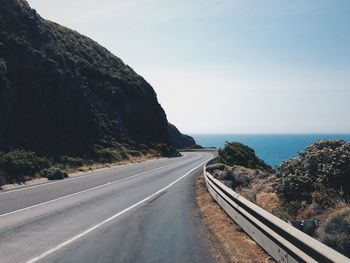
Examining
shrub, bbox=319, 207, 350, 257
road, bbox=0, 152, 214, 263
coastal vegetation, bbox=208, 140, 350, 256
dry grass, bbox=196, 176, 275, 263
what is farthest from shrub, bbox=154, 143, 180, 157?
shrub, bbox=319, 207, 350, 257

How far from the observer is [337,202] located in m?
11.6

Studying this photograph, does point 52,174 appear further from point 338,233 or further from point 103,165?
point 338,233

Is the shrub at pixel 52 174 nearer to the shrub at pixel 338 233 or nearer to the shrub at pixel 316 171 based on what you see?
the shrub at pixel 316 171

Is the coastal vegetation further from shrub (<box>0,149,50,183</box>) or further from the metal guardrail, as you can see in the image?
shrub (<box>0,149,50,183</box>)

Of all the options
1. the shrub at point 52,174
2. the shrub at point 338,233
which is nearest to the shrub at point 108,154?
the shrub at point 52,174

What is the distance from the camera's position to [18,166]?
25984 millimetres

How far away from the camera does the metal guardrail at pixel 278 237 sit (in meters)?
5.80

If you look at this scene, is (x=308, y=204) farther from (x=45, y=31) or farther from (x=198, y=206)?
(x=45, y=31)

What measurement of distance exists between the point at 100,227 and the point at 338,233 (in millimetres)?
5573

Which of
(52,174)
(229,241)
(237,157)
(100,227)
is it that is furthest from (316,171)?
(237,157)

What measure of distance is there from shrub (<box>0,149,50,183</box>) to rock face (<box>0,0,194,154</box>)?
5167mm

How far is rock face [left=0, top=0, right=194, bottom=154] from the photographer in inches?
1458

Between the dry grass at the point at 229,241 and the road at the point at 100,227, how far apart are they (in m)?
0.26

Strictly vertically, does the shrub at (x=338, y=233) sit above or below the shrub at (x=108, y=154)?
below
